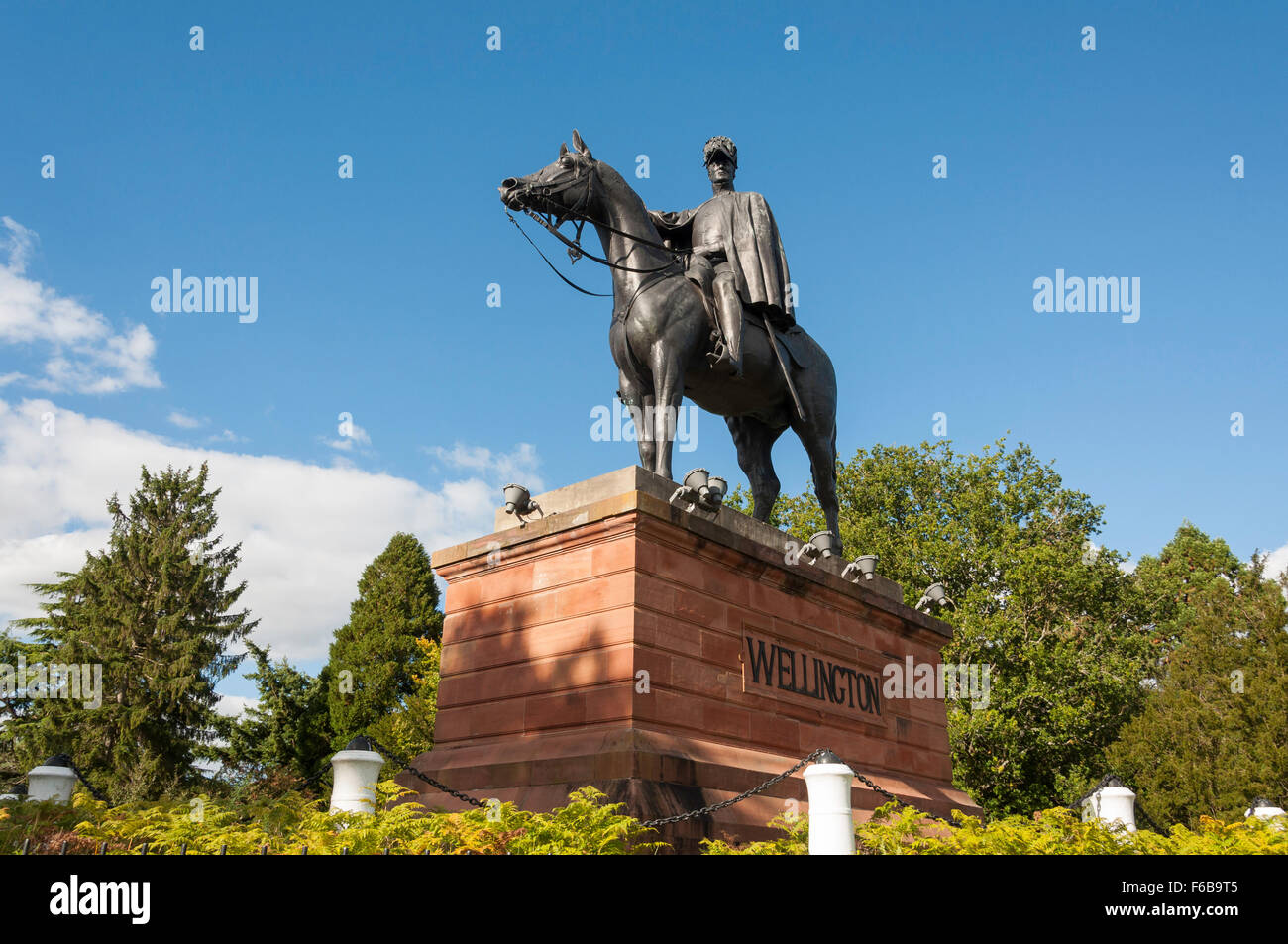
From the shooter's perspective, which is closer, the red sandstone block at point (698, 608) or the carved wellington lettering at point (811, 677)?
the red sandstone block at point (698, 608)

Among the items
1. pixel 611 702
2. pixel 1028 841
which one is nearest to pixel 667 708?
pixel 611 702

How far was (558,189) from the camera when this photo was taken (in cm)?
1159

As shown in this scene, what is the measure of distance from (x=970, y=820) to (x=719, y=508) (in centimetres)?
404

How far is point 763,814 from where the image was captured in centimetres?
999

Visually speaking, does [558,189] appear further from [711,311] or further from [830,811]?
[830,811]

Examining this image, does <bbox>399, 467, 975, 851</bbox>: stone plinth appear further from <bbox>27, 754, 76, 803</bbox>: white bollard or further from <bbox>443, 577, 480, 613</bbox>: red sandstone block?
<bbox>27, 754, 76, 803</bbox>: white bollard

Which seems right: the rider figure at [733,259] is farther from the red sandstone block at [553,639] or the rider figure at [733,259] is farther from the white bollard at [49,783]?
the white bollard at [49,783]

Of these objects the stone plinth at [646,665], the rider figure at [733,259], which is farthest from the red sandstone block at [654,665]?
the rider figure at [733,259]

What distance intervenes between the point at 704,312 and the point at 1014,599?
2745 centimetres

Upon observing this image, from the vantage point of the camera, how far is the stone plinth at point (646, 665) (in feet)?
31.1

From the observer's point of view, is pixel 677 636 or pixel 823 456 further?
pixel 823 456

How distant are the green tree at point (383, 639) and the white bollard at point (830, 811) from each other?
37.5 meters

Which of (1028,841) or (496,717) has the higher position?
(496,717)
